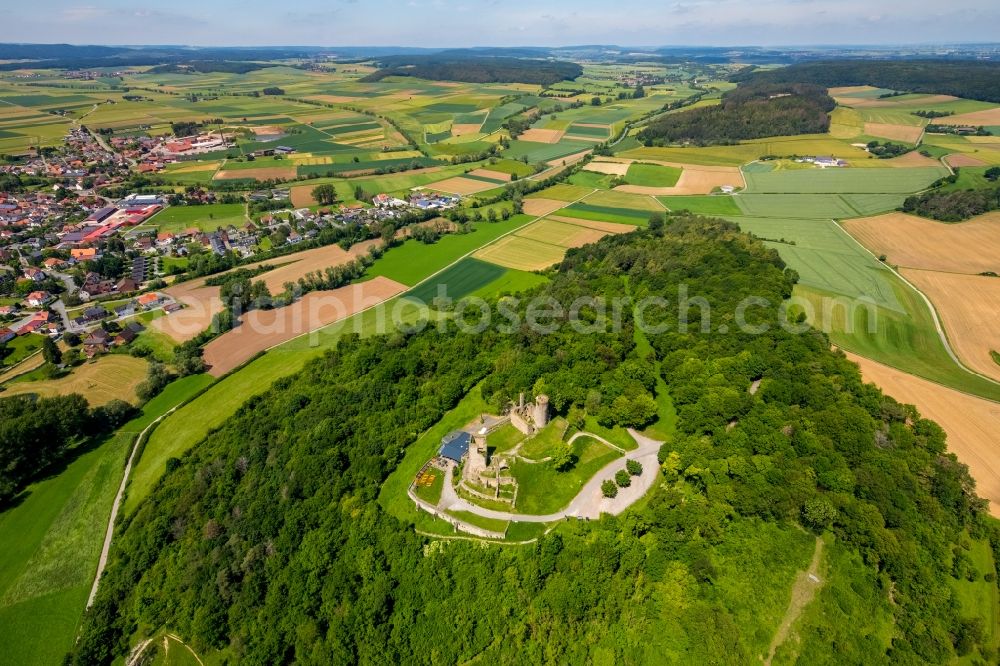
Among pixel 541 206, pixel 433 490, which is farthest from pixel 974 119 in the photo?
pixel 433 490

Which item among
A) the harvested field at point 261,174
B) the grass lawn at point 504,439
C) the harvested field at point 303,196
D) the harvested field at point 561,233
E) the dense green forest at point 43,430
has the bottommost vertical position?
the dense green forest at point 43,430

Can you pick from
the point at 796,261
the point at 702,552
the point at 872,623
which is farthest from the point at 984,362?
the point at 702,552

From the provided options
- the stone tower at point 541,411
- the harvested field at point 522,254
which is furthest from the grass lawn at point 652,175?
the stone tower at point 541,411

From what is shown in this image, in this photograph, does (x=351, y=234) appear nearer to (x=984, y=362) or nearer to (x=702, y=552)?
(x=702, y=552)

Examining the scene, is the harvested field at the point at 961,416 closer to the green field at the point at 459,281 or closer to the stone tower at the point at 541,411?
the stone tower at the point at 541,411

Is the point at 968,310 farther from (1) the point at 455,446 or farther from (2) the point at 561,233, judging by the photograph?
(1) the point at 455,446

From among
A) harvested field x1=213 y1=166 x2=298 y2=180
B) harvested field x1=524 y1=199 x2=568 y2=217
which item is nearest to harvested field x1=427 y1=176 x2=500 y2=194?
harvested field x1=524 y1=199 x2=568 y2=217
